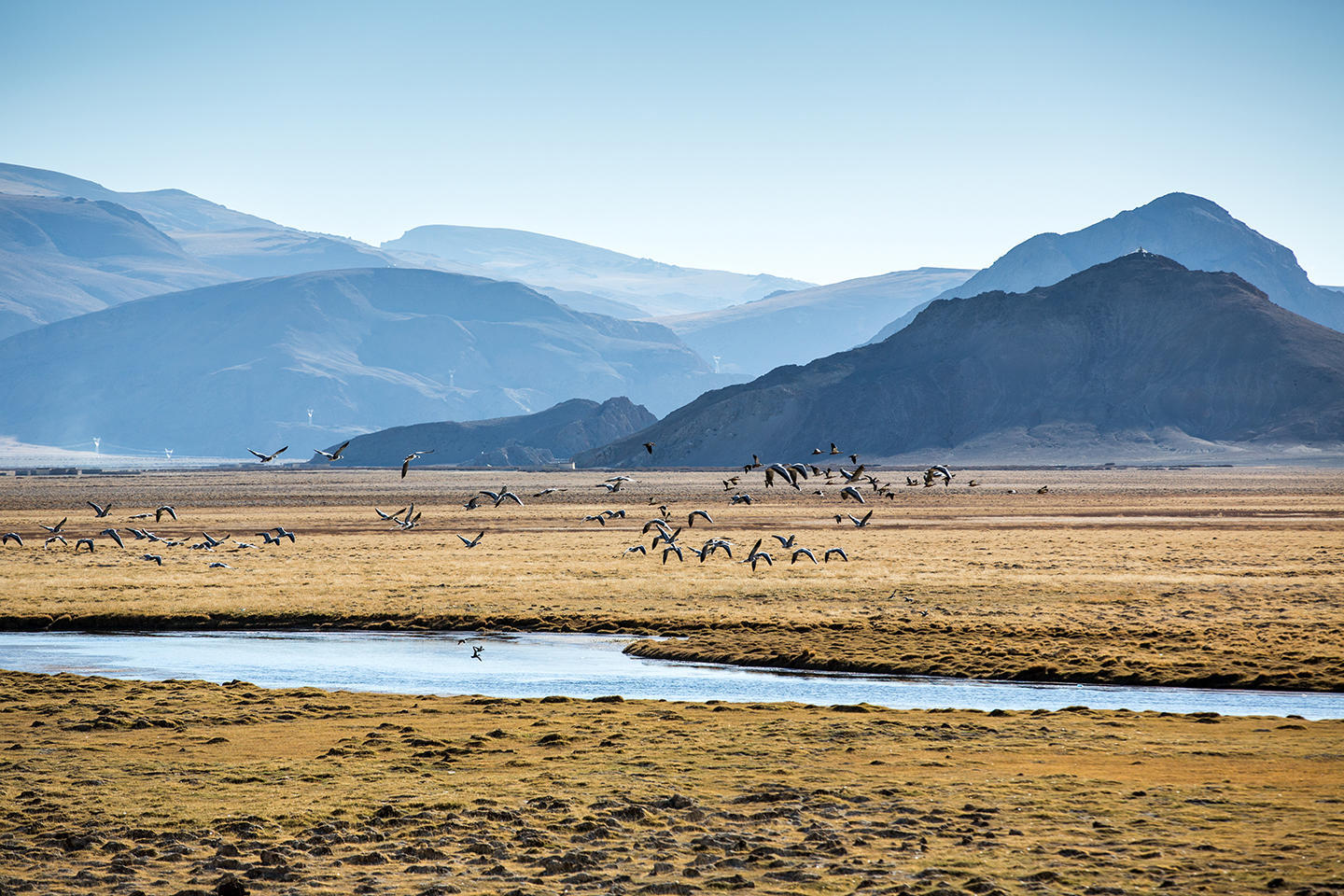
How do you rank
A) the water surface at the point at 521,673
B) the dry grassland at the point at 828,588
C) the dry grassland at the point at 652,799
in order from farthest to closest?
1. the dry grassland at the point at 828,588
2. the water surface at the point at 521,673
3. the dry grassland at the point at 652,799

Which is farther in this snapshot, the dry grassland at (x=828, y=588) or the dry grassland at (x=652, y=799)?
the dry grassland at (x=828, y=588)

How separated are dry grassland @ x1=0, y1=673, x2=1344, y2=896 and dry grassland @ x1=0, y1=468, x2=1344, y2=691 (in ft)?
28.2

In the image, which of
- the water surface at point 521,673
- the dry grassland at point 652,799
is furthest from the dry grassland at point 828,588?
the dry grassland at point 652,799

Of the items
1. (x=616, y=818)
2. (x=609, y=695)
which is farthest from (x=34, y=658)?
(x=616, y=818)

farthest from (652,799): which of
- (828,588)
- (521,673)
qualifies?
(828,588)

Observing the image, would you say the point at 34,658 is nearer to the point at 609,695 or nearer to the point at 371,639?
the point at 371,639

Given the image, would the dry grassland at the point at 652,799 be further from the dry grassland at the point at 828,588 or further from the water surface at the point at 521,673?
the dry grassland at the point at 828,588

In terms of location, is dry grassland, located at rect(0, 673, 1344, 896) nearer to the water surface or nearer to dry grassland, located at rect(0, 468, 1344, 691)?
the water surface

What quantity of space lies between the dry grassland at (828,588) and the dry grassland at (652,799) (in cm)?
861

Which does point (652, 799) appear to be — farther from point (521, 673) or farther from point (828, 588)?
point (828, 588)

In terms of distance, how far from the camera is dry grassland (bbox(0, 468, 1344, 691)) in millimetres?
32438

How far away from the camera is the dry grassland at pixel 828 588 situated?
32.4m

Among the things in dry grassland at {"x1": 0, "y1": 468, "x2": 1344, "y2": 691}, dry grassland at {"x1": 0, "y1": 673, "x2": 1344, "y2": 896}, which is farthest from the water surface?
dry grassland at {"x1": 0, "y1": 673, "x2": 1344, "y2": 896}

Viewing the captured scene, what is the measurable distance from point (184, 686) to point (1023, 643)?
66.0ft
